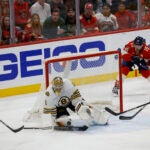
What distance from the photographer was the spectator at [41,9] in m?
7.91

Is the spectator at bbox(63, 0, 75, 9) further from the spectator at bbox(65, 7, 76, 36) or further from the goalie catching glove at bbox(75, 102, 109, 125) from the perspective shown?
the goalie catching glove at bbox(75, 102, 109, 125)

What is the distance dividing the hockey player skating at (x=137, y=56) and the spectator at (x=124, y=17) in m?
1.38

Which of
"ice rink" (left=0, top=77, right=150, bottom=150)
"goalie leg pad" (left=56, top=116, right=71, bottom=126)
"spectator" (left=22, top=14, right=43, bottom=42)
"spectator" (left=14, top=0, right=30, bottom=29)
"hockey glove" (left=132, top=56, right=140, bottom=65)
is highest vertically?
"spectator" (left=14, top=0, right=30, bottom=29)

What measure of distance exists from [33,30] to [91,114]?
2.23 meters

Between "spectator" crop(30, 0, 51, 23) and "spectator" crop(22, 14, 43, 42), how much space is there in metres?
0.07

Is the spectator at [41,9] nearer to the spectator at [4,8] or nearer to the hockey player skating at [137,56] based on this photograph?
the spectator at [4,8]

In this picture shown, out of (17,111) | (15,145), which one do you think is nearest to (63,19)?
(17,111)

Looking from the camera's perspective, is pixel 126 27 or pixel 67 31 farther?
pixel 126 27

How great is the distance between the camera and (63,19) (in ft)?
27.0

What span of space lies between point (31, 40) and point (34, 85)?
0.59 meters

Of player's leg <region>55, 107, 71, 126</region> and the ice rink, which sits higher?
player's leg <region>55, 107, 71, 126</region>

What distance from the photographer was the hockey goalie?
6.00 meters

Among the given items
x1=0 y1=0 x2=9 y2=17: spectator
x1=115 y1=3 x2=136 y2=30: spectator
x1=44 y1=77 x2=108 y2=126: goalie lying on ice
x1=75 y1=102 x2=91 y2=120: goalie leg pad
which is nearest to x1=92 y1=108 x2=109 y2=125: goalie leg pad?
x1=44 y1=77 x2=108 y2=126: goalie lying on ice

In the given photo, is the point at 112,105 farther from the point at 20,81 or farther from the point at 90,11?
the point at 90,11
